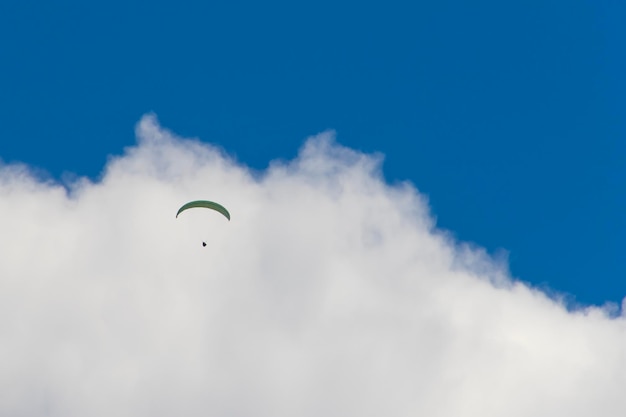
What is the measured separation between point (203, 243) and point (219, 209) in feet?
24.0

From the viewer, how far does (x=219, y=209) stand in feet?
364

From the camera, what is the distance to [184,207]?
11056 cm

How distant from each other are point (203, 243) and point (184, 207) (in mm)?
7490

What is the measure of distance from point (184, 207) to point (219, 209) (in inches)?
199

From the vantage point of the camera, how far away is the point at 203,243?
115250 mm
